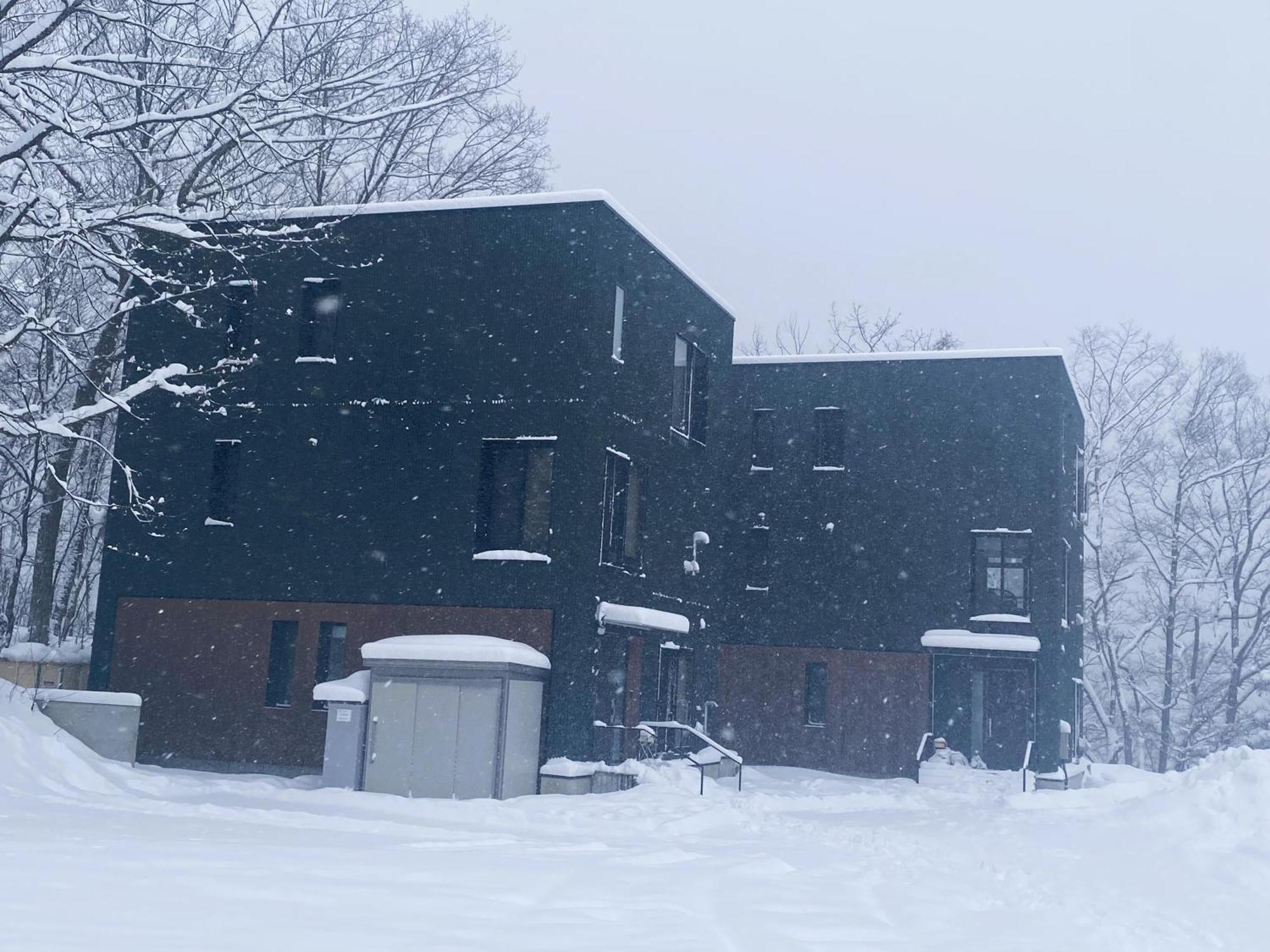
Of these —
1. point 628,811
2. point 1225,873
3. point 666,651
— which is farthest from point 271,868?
point 666,651

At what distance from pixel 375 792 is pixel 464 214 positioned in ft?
31.0

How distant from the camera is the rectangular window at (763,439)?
107 feet

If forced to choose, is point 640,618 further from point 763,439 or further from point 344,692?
point 763,439

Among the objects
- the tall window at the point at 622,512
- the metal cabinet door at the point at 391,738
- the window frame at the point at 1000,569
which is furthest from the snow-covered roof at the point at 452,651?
the window frame at the point at 1000,569

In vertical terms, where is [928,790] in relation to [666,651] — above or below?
below

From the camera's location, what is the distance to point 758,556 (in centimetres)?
3253

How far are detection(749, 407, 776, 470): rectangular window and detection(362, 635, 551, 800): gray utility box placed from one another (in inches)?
559

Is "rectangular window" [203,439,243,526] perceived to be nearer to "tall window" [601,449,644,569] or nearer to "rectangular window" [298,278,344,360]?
"rectangular window" [298,278,344,360]

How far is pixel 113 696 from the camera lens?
66.8 feet

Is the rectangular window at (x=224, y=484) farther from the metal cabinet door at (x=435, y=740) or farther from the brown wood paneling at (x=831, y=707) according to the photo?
the brown wood paneling at (x=831, y=707)

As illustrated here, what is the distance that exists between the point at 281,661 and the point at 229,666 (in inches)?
33.6

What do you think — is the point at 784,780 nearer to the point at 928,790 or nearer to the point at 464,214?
the point at 928,790

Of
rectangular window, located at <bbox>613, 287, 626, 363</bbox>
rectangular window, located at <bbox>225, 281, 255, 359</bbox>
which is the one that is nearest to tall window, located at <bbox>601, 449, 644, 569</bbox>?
rectangular window, located at <bbox>613, 287, 626, 363</bbox>

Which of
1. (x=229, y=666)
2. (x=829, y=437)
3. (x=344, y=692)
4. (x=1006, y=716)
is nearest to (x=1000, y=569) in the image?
(x=1006, y=716)
